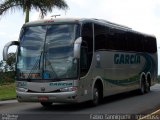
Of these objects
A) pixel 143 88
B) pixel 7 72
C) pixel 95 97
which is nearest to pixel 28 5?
pixel 7 72

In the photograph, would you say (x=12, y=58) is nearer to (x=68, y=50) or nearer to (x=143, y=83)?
(x=143, y=83)

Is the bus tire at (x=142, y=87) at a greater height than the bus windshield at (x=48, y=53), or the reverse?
the bus windshield at (x=48, y=53)

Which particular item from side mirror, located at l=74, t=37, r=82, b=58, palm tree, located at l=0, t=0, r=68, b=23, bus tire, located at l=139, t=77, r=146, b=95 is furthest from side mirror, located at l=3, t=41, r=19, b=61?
palm tree, located at l=0, t=0, r=68, b=23

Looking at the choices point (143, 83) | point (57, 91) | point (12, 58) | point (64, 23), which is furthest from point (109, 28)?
point (12, 58)

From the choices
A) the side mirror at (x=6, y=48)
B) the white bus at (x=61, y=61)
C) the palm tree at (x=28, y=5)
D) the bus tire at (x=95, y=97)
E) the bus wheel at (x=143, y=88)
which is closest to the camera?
the white bus at (x=61, y=61)

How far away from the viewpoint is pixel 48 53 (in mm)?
17766

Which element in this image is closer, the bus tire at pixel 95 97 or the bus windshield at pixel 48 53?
the bus windshield at pixel 48 53

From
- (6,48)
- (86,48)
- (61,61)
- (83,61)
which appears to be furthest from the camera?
(86,48)

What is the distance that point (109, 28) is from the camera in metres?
21.7

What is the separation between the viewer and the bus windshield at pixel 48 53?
17516 mm

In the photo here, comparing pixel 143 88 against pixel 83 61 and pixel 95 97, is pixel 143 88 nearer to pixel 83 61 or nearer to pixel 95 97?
pixel 95 97

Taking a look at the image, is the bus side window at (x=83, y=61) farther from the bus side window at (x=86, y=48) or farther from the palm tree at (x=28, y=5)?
the palm tree at (x=28, y=5)

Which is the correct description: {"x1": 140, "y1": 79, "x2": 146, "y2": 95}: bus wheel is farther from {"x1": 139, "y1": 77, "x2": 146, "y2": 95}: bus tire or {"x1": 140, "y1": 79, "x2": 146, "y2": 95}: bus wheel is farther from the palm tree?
the palm tree

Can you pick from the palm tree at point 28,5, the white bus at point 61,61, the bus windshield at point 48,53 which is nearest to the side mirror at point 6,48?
the white bus at point 61,61
